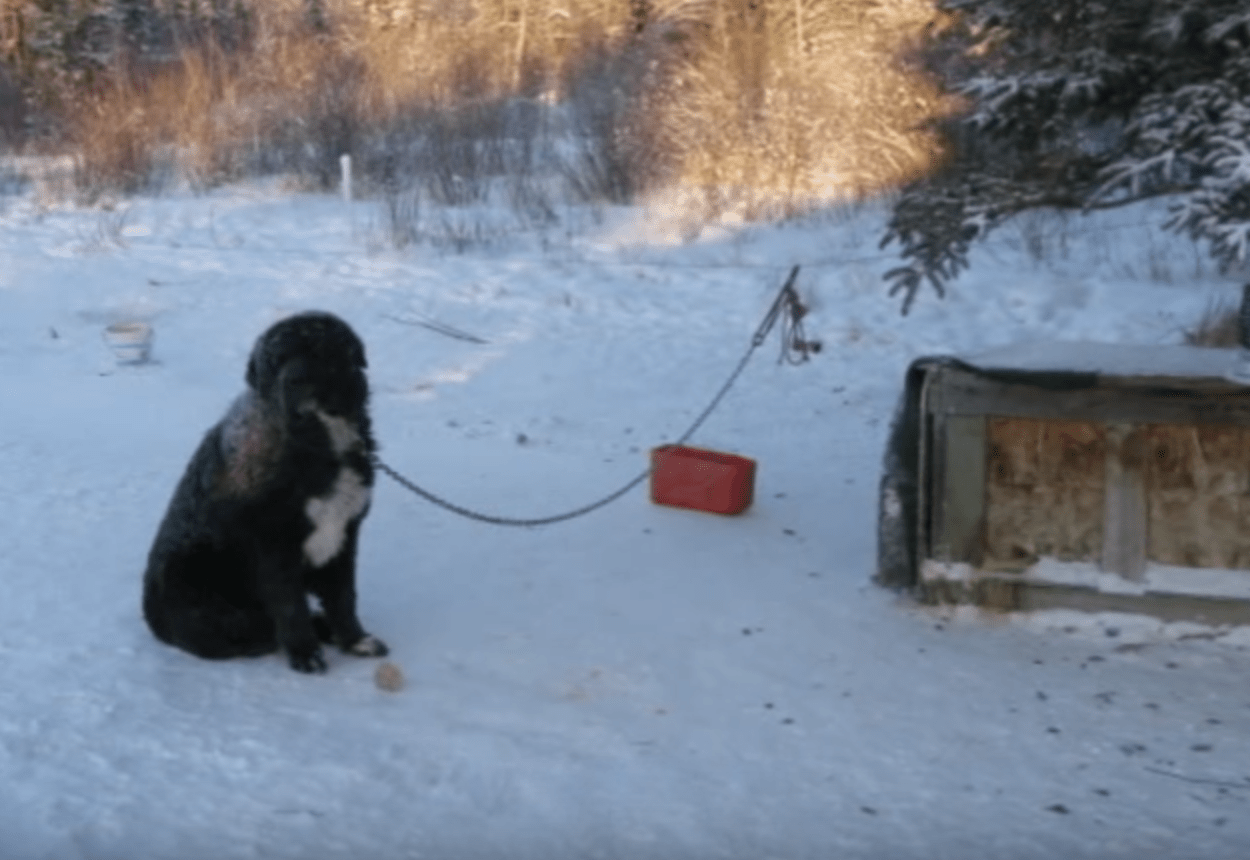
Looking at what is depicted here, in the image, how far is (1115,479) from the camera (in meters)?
6.21

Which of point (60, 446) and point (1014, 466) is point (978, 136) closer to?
point (1014, 466)

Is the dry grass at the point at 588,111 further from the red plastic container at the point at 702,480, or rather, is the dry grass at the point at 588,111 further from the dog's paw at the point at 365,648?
the dog's paw at the point at 365,648

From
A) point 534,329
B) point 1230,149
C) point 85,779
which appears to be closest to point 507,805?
point 85,779

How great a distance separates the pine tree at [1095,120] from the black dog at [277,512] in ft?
7.67

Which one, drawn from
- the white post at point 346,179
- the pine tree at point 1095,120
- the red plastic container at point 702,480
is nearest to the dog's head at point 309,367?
the pine tree at point 1095,120

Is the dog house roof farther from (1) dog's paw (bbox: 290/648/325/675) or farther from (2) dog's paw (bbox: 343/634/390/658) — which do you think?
(1) dog's paw (bbox: 290/648/325/675)

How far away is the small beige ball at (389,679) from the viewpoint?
5.59m

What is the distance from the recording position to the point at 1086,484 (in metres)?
6.26

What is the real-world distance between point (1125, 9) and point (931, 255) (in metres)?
1.20

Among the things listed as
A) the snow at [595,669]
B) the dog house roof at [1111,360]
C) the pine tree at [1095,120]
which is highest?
the pine tree at [1095,120]

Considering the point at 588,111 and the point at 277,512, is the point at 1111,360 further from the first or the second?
the point at 588,111

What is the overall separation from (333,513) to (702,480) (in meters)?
2.76

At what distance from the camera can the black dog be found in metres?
5.57

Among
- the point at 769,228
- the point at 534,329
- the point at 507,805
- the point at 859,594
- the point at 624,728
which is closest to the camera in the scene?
the point at 507,805
